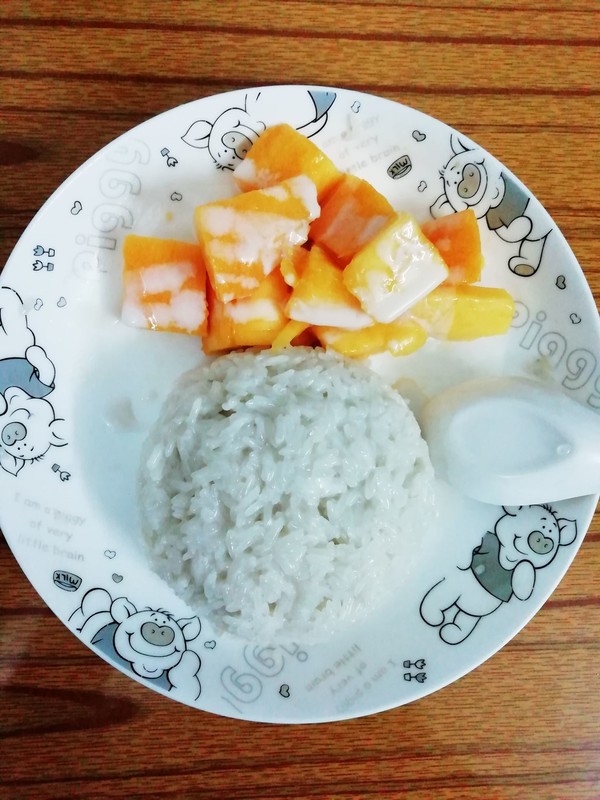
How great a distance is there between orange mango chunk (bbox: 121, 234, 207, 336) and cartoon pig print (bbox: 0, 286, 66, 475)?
0.17 m

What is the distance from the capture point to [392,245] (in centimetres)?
96

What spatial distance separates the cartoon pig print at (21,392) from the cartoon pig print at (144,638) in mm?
270

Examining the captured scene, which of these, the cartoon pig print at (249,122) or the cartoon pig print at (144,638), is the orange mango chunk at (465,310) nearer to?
the cartoon pig print at (249,122)

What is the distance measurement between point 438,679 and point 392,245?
29.1 inches

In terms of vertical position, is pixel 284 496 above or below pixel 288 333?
below

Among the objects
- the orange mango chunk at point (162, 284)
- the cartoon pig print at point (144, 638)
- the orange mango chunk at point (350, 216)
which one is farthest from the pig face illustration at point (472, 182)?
the cartoon pig print at point (144, 638)

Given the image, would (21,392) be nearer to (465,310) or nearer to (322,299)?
(322,299)

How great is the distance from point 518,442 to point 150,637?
0.73 meters

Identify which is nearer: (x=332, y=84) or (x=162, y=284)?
(x=162, y=284)

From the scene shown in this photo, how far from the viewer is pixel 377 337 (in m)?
1.04

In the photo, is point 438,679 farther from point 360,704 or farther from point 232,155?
point 232,155

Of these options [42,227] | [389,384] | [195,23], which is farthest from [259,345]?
[195,23]

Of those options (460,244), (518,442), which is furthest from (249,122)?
(518,442)

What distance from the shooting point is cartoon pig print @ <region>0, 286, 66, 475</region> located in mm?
988
